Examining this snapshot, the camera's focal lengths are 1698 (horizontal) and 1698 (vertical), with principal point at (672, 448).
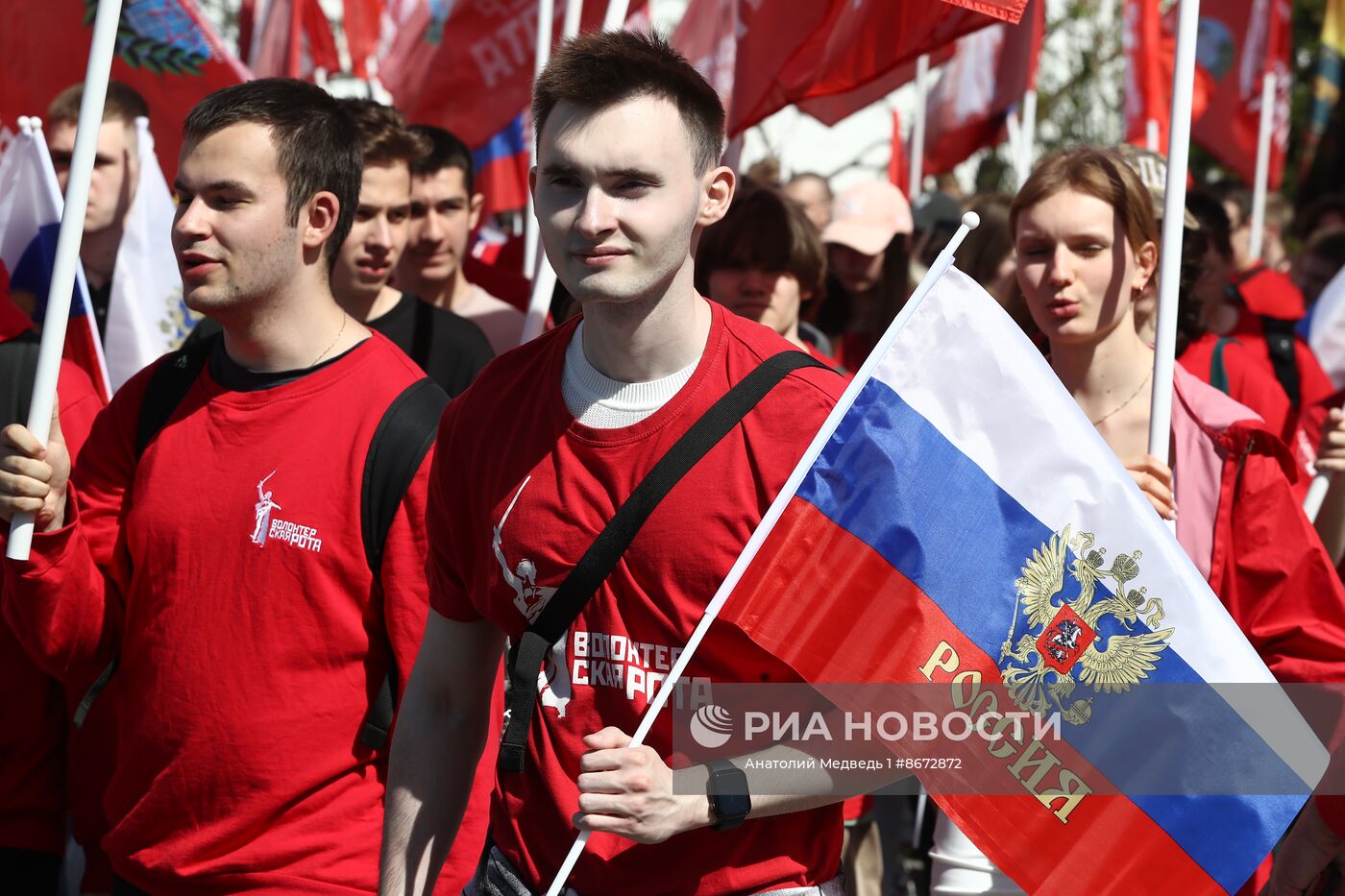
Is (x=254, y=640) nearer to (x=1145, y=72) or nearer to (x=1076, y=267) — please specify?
(x=1076, y=267)

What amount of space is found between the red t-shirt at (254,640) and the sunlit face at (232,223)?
0.90 feet

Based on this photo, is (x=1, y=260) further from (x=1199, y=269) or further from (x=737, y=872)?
(x=1199, y=269)

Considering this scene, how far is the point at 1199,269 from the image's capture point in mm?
4938

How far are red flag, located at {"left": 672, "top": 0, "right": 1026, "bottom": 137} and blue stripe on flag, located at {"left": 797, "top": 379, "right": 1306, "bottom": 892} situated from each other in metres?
2.34

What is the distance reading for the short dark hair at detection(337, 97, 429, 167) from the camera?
18.4 ft

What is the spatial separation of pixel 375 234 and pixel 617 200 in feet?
9.18

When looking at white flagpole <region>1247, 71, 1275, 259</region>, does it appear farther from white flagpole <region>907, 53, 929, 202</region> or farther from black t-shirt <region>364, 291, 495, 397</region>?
black t-shirt <region>364, 291, 495, 397</region>

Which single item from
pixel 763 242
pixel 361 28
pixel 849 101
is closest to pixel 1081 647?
pixel 763 242

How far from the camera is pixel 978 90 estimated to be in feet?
35.3

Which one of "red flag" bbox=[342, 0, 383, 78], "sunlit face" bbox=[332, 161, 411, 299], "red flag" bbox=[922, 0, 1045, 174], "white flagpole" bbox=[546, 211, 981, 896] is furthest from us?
"red flag" bbox=[342, 0, 383, 78]

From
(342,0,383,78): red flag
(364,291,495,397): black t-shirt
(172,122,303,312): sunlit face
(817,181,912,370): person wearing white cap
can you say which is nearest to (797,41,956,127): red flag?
(817,181,912,370): person wearing white cap

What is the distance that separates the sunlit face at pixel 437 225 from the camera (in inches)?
249

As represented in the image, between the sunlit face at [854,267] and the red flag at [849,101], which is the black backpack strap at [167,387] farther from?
the sunlit face at [854,267]

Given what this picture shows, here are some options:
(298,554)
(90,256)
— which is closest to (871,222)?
(90,256)
